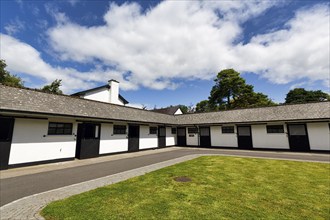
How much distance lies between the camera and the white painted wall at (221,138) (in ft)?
66.5

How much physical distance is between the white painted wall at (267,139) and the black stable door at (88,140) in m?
16.8

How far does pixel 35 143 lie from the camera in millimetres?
10797

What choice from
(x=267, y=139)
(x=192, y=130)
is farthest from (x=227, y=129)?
(x=192, y=130)

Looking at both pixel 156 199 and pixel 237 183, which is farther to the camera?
pixel 237 183

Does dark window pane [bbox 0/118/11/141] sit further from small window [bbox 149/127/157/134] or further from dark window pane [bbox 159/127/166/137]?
dark window pane [bbox 159/127/166/137]

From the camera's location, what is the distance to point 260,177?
7.67 m

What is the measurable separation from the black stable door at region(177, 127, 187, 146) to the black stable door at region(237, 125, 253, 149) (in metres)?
7.68

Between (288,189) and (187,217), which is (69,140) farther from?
(288,189)

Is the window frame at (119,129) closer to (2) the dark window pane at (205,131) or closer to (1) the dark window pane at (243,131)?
(2) the dark window pane at (205,131)

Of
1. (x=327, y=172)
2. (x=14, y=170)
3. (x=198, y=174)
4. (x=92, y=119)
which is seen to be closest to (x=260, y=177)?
(x=198, y=174)

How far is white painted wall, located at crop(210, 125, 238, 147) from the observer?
798 inches

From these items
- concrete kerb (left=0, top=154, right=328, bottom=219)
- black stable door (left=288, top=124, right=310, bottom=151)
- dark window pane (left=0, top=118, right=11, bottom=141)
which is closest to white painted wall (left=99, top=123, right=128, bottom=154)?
dark window pane (left=0, top=118, right=11, bottom=141)

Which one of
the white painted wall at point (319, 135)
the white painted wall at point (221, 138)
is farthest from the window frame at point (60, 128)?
the white painted wall at point (319, 135)

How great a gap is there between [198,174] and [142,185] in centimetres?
304
